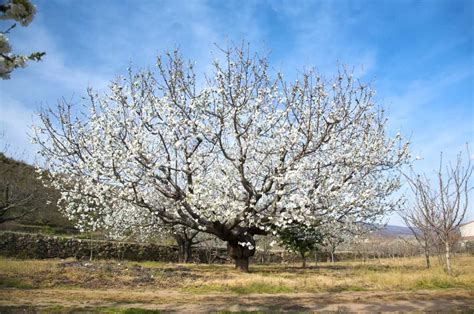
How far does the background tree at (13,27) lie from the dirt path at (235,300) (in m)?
5.71

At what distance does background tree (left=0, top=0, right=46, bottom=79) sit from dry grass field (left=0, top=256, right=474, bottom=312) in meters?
5.56

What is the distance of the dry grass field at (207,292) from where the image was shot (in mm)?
9352

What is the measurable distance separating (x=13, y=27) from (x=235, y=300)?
27.4 feet

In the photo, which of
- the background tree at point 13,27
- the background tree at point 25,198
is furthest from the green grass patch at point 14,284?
the background tree at point 13,27

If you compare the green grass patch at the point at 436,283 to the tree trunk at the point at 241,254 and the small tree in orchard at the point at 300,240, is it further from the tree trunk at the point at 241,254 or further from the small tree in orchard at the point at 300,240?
the small tree in orchard at the point at 300,240

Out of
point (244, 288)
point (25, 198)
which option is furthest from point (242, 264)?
point (25, 198)

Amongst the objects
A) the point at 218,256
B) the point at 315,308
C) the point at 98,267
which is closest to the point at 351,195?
the point at 315,308

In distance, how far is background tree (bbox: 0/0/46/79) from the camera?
4.71 m

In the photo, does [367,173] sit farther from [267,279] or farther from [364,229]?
[267,279]

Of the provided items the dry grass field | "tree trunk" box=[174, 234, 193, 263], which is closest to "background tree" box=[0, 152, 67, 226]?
the dry grass field

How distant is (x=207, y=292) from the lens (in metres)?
12.0

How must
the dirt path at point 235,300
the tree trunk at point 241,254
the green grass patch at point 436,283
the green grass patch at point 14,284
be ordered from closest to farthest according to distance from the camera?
the dirt path at point 235,300 < the green grass patch at point 14,284 < the green grass patch at point 436,283 < the tree trunk at point 241,254

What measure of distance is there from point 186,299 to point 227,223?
20.2 feet

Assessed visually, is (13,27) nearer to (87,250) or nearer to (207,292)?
(207,292)
